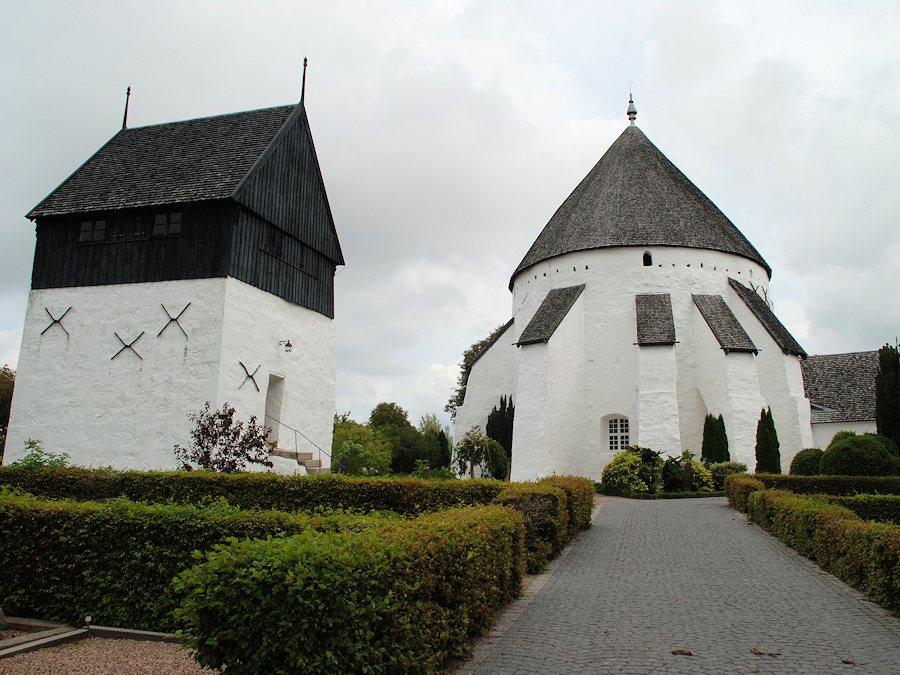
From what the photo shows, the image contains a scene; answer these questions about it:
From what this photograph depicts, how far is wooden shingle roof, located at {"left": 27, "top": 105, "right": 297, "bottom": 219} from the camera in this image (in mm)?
18016

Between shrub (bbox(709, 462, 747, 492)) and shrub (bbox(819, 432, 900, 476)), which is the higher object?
shrub (bbox(819, 432, 900, 476))

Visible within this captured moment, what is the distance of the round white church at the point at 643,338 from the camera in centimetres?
2092

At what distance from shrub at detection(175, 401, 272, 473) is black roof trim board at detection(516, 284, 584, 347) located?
32.4 feet

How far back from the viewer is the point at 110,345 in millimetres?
17453

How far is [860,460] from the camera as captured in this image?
51.6 feet

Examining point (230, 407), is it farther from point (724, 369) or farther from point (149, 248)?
point (724, 369)

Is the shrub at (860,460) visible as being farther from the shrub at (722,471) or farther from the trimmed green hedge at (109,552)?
the trimmed green hedge at (109,552)

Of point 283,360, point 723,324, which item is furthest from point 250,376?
point 723,324

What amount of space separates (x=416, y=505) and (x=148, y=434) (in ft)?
29.7

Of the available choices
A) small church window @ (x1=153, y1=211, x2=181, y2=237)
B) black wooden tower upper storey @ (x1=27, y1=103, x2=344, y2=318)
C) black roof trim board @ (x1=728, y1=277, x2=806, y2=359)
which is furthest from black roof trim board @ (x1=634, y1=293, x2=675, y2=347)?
small church window @ (x1=153, y1=211, x2=181, y2=237)

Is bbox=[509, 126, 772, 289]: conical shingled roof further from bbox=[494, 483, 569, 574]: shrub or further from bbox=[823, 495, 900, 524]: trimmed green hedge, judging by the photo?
bbox=[494, 483, 569, 574]: shrub

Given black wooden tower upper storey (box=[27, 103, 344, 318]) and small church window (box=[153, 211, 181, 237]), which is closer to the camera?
black wooden tower upper storey (box=[27, 103, 344, 318])

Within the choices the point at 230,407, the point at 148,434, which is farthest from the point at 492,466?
the point at 148,434

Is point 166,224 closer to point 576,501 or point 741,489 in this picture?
point 576,501
